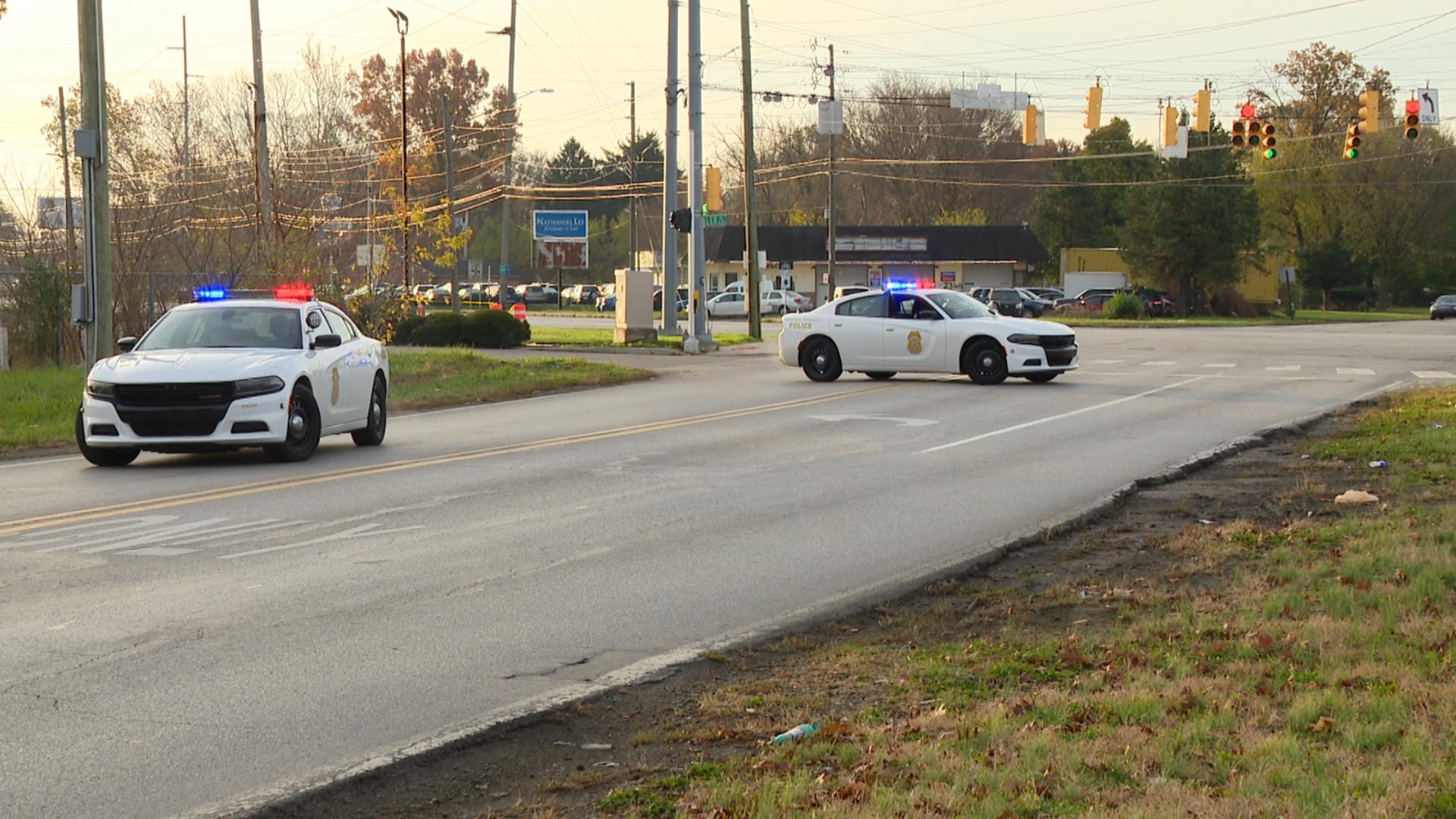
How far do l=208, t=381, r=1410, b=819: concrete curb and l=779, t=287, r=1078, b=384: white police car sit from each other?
36.6ft

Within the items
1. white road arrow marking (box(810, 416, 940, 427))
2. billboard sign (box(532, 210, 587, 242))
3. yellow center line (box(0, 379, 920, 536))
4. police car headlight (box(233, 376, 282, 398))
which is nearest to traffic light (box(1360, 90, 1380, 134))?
yellow center line (box(0, 379, 920, 536))

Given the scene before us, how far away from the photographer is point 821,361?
87.2ft

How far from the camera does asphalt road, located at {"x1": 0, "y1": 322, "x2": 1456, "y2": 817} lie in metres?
6.08

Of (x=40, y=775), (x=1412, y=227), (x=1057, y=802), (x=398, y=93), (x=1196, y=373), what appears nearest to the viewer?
(x=1057, y=802)

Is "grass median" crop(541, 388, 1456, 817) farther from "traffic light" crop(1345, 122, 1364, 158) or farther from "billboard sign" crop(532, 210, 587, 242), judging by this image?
"billboard sign" crop(532, 210, 587, 242)

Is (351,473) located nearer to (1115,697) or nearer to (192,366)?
(192,366)

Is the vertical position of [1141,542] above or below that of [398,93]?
below

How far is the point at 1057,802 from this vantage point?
4.74m

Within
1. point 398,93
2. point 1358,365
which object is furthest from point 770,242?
point 1358,365

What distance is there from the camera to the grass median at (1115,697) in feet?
15.9

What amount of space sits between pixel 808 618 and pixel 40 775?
3888 millimetres

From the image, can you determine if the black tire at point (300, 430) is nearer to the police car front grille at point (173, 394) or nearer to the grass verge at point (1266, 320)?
the police car front grille at point (173, 394)

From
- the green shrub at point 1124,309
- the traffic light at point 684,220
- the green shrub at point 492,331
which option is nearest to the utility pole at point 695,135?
the traffic light at point 684,220

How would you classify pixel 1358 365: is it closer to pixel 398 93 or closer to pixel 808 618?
pixel 808 618
